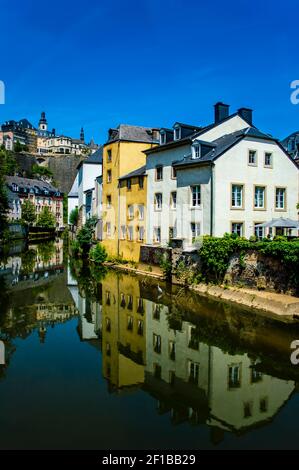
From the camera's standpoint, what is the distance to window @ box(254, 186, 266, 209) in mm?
25203

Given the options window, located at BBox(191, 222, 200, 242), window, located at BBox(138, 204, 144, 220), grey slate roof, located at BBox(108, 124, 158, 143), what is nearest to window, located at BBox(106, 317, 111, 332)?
window, located at BBox(191, 222, 200, 242)

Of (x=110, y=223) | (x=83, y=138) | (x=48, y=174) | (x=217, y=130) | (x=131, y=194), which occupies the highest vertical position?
(x=83, y=138)

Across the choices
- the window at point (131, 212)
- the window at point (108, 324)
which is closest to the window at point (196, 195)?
the window at point (131, 212)

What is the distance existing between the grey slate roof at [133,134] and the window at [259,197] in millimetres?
13098

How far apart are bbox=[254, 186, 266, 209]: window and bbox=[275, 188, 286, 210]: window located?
1278 mm

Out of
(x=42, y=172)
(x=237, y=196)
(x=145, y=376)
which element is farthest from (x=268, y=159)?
(x=42, y=172)

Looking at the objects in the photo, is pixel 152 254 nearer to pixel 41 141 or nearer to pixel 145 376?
pixel 145 376

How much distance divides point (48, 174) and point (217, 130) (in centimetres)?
9554

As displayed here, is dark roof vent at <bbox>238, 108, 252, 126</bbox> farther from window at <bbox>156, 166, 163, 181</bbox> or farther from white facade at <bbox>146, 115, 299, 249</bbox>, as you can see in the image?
window at <bbox>156, 166, 163, 181</bbox>

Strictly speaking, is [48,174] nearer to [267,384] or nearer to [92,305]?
[92,305]

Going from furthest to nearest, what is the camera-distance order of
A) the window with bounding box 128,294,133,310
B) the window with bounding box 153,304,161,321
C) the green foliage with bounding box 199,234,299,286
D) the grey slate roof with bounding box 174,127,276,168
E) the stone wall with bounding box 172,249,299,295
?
the grey slate roof with bounding box 174,127,276,168, the window with bounding box 128,294,133,310, the stone wall with bounding box 172,249,299,295, the green foliage with bounding box 199,234,299,286, the window with bounding box 153,304,161,321

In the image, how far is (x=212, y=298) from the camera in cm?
2109

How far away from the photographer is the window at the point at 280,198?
85.8 feet

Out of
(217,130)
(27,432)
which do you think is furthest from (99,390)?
(217,130)
